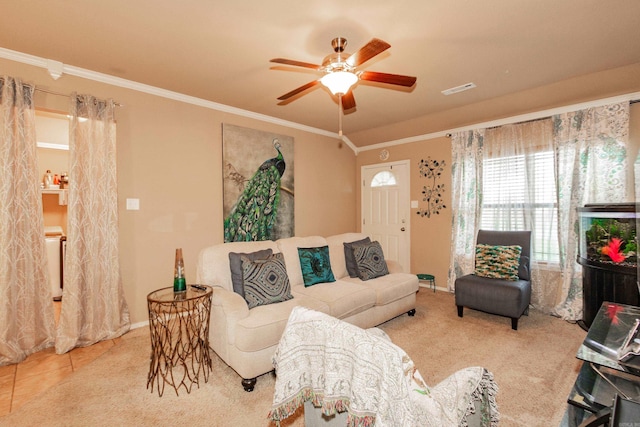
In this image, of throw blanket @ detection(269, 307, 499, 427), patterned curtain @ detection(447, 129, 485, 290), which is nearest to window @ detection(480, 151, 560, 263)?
patterned curtain @ detection(447, 129, 485, 290)

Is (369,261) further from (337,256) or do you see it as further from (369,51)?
(369,51)

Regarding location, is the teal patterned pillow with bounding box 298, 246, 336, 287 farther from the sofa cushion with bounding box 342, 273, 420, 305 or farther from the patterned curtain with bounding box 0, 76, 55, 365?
the patterned curtain with bounding box 0, 76, 55, 365

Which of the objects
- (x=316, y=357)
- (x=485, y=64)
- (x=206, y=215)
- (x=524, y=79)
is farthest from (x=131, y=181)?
(x=524, y=79)

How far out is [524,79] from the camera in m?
3.19

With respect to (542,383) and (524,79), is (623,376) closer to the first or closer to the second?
(542,383)

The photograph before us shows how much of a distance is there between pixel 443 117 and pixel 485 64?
147 cm

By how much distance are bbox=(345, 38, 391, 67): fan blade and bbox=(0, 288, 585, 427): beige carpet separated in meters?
2.35

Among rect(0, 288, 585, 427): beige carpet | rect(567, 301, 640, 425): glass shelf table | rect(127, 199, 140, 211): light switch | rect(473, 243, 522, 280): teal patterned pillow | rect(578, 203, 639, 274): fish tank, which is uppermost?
rect(127, 199, 140, 211): light switch

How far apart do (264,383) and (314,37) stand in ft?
8.96

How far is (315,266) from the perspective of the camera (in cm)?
320

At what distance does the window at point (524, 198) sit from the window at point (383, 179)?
5.01ft

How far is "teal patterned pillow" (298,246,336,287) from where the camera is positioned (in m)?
3.14

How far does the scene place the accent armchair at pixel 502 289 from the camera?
3.16 metres

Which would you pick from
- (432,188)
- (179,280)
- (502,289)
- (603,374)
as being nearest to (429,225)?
(432,188)
